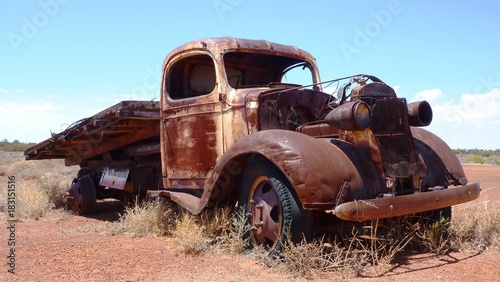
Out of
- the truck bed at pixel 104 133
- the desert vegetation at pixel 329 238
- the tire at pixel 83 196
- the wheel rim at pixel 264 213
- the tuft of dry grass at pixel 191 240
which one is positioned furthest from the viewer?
the tire at pixel 83 196

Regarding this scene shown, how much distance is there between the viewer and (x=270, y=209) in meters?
4.23

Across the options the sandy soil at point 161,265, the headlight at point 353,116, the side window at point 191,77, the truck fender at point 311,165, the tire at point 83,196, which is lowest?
the sandy soil at point 161,265

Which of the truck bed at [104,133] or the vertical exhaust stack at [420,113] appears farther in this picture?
the truck bed at [104,133]

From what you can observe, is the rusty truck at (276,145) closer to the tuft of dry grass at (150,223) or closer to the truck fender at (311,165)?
the truck fender at (311,165)

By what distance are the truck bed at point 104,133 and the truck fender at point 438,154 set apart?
11.4ft

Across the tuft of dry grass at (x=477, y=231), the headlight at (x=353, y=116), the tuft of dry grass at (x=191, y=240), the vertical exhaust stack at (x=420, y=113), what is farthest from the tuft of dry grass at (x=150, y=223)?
the tuft of dry grass at (x=477, y=231)

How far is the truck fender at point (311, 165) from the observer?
3.68 m

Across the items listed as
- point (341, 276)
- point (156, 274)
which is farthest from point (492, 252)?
point (156, 274)

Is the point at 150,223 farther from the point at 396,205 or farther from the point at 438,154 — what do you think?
the point at 438,154

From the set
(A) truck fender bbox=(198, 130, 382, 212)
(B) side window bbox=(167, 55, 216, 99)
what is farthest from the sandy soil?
(B) side window bbox=(167, 55, 216, 99)

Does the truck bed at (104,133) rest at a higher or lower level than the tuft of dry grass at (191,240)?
higher

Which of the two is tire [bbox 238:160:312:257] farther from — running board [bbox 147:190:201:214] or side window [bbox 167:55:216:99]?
side window [bbox 167:55:216:99]

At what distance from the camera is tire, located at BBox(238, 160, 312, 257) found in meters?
3.94

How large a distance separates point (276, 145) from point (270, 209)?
627 mm
